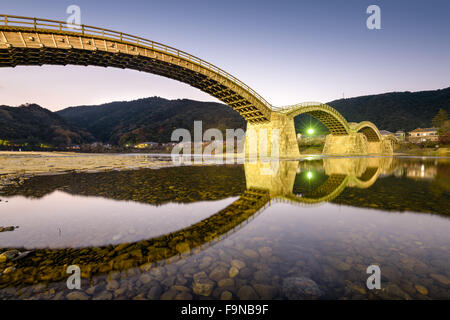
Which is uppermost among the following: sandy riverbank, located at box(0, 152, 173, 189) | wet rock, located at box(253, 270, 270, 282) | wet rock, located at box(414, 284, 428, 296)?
sandy riverbank, located at box(0, 152, 173, 189)

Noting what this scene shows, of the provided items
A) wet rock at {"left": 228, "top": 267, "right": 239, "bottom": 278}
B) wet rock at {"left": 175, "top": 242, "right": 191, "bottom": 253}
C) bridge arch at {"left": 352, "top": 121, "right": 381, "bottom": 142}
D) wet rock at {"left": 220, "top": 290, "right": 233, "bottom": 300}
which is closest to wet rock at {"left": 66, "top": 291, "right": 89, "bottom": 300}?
wet rock at {"left": 175, "top": 242, "right": 191, "bottom": 253}

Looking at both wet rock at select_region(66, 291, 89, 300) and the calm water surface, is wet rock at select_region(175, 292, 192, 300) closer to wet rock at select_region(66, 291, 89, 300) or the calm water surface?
the calm water surface

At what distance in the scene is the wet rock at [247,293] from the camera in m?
2.45

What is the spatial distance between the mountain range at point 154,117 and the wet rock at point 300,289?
324 ft

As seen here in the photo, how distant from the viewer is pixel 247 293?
2.50 meters

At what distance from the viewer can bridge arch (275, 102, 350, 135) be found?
37.4 m

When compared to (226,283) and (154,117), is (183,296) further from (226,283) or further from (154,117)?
(154,117)

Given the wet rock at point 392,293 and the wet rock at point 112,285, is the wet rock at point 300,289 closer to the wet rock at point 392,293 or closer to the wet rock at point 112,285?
the wet rock at point 392,293

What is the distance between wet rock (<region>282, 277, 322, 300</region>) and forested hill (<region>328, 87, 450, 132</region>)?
150387 mm

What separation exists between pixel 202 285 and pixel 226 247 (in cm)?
117

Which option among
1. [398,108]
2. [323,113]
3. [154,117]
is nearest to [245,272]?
[323,113]

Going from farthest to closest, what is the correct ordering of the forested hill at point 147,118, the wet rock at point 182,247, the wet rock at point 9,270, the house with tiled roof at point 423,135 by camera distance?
the forested hill at point 147,118 → the house with tiled roof at point 423,135 → the wet rock at point 182,247 → the wet rock at point 9,270

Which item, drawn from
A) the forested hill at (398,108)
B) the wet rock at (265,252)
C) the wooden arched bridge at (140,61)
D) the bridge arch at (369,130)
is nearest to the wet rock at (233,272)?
the wet rock at (265,252)
